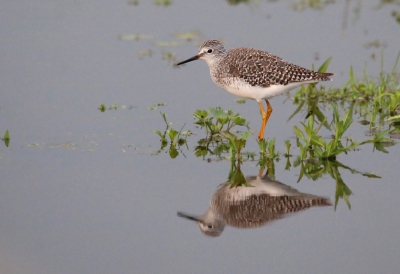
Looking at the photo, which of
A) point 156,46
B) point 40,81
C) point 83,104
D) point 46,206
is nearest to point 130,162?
point 46,206

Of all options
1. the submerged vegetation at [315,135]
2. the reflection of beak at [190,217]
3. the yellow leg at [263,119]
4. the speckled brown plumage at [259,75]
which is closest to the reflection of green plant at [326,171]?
the submerged vegetation at [315,135]

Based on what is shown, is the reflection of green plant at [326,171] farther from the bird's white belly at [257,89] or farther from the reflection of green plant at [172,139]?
the reflection of green plant at [172,139]

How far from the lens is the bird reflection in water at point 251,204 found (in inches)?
288

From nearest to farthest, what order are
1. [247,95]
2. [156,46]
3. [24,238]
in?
1. [24,238]
2. [247,95]
3. [156,46]

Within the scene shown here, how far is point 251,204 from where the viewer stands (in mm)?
7648

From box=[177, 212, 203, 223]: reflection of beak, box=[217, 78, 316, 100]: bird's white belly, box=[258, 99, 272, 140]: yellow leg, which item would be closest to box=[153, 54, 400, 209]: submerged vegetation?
box=[258, 99, 272, 140]: yellow leg

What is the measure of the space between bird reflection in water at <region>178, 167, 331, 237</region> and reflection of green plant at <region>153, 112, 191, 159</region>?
1198 mm

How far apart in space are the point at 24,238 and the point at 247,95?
3.71m

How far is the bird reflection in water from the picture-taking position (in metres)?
7.32

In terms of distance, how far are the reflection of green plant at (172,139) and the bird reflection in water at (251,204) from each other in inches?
47.2

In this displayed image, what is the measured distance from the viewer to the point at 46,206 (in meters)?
7.57

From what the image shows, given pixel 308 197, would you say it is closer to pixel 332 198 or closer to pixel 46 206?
pixel 332 198

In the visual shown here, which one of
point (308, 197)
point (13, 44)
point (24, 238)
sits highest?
point (13, 44)

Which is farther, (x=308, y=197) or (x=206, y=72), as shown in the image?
(x=206, y=72)
